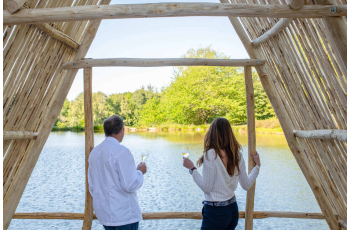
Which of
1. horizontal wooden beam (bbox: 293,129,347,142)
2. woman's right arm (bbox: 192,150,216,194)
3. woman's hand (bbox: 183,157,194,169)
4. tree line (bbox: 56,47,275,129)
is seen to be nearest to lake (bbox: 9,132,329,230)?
horizontal wooden beam (bbox: 293,129,347,142)

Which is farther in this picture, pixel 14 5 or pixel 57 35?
pixel 57 35

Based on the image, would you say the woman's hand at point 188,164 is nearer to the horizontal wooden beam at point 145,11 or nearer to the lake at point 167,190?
the horizontal wooden beam at point 145,11

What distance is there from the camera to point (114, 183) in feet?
7.14

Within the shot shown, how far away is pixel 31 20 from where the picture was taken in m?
2.18

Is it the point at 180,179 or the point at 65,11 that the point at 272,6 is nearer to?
the point at 65,11

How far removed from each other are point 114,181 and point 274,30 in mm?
1804

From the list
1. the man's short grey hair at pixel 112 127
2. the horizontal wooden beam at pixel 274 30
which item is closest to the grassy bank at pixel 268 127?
the horizontal wooden beam at pixel 274 30

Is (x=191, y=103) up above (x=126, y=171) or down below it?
above

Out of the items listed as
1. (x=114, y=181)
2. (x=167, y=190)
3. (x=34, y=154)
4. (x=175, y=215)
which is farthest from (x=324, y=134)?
(x=167, y=190)

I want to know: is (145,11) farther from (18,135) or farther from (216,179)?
(18,135)

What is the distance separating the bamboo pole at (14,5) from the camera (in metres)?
2.15

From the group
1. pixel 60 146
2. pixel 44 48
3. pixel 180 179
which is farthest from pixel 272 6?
pixel 60 146

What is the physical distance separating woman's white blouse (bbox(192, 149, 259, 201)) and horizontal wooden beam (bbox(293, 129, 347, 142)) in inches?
30.3

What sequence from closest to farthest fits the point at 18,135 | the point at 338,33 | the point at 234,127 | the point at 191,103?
the point at 338,33 < the point at 18,135 < the point at 234,127 < the point at 191,103
